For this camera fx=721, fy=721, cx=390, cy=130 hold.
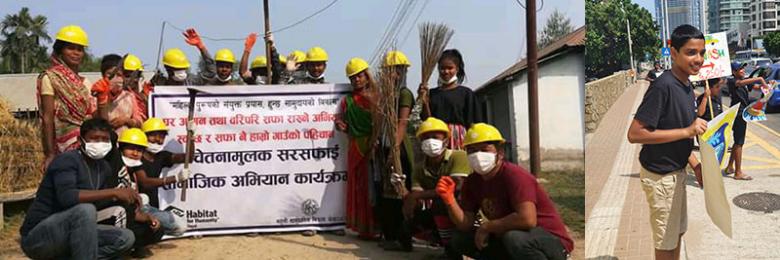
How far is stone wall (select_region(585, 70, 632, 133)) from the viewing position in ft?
11.6

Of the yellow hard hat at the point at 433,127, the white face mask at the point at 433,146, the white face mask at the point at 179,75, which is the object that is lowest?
the white face mask at the point at 433,146

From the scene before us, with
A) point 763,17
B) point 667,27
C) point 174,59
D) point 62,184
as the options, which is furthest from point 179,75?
point 763,17

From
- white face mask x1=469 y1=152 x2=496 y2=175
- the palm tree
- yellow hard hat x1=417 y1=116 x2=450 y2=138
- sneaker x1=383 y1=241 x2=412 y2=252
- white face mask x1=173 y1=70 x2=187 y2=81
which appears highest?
the palm tree

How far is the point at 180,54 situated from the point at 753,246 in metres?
4.04

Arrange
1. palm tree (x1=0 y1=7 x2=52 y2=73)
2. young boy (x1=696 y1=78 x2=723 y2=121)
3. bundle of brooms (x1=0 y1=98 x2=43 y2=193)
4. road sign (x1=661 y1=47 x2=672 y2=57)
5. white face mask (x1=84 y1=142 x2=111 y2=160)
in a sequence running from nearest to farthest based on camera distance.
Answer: road sign (x1=661 y1=47 x2=672 y2=57)
young boy (x1=696 y1=78 x2=723 y2=121)
white face mask (x1=84 y1=142 x2=111 y2=160)
bundle of brooms (x1=0 y1=98 x2=43 y2=193)
palm tree (x1=0 y1=7 x2=52 y2=73)

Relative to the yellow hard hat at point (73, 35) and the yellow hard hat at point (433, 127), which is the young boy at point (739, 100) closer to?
the yellow hard hat at point (433, 127)

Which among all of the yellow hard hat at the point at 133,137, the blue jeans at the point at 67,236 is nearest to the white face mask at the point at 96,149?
the blue jeans at the point at 67,236

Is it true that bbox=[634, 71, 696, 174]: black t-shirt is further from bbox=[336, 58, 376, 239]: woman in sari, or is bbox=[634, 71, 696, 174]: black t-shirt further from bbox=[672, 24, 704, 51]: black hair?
bbox=[336, 58, 376, 239]: woman in sari

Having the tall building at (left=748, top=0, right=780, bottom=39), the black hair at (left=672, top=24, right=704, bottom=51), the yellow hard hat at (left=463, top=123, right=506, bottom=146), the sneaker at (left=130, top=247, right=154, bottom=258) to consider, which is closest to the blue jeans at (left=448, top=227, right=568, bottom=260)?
the yellow hard hat at (left=463, top=123, right=506, bottom=146)

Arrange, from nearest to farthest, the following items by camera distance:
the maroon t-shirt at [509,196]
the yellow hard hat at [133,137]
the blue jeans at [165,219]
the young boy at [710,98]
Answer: the young boy at [710,98]
the maroon t-shirt at [509,196]
the yellow hard hat at [133,137]
the blue jeans at [165,219]

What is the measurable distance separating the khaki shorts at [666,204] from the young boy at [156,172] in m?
3.12

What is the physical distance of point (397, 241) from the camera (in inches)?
201

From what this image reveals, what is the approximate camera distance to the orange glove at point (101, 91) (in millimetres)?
4715

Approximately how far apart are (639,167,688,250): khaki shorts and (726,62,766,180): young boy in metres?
0.63
